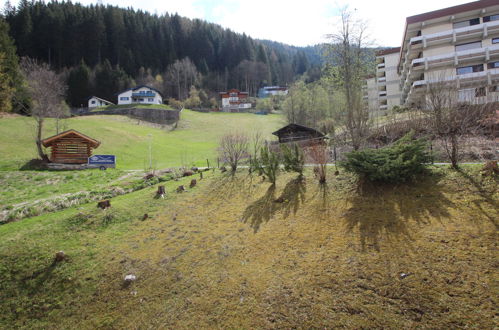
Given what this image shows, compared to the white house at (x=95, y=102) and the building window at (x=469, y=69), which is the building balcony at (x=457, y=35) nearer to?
the building window at (x=469, y=69)

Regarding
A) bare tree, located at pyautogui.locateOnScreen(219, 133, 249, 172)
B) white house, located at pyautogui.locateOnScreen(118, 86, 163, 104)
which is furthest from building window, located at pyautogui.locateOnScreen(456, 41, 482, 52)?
white house, located at pyautogui.locateOnScreen(118, 86, 163, 104)

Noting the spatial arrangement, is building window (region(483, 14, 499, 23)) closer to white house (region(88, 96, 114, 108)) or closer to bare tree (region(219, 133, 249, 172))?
bare tree (region(219, 133, 249, 172))

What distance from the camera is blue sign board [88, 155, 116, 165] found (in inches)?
953

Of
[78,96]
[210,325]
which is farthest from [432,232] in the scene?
[78,96]

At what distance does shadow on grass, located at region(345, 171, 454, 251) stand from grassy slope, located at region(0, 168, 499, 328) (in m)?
0.04

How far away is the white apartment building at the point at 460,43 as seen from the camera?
27078 mm

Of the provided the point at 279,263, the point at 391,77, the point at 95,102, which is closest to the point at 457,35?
the point at 391,77

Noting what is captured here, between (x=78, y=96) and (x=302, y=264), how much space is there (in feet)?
269

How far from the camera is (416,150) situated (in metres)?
8.77

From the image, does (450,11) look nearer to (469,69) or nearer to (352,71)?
(469,69)

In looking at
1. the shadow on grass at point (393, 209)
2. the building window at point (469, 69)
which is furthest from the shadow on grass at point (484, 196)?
the building window at point (469, 69)

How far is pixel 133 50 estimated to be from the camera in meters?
90.8

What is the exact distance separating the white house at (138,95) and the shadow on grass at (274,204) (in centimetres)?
6804

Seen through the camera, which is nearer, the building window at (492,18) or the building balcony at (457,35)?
the building balcony at (457,35)
